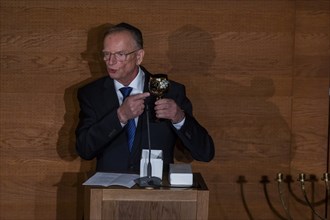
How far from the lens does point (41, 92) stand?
12.4 ft

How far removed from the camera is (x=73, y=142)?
3.82 meters

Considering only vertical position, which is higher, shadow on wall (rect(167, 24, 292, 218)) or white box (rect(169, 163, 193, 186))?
shadow on wall (rect(167, 24, 292, 218))

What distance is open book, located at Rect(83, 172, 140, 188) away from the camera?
8.50 feet

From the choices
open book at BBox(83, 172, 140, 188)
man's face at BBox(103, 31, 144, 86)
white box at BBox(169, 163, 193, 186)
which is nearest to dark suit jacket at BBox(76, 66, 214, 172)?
man's face at BBox(103, 31, 144, 86)

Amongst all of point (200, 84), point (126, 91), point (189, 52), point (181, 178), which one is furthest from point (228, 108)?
point (181, 178)

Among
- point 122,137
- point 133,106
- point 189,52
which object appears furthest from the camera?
point 189,52

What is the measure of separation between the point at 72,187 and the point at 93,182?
1.28 m

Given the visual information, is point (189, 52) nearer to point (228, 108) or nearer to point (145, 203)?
point (228, 108)

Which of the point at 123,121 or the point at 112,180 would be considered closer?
the point at 112,180

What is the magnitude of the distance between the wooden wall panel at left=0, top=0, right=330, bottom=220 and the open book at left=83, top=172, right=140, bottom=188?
3.61ft

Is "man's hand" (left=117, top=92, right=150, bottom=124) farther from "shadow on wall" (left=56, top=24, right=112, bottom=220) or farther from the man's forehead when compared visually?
"shadow on wall" (left=56, top=24, right=112, bottom=220)

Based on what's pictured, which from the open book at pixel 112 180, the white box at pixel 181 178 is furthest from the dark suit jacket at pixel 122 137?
the white box at pixel 181 178

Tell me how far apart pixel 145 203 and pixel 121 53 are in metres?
0.80

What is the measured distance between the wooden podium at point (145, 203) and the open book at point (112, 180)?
0.12 feet
